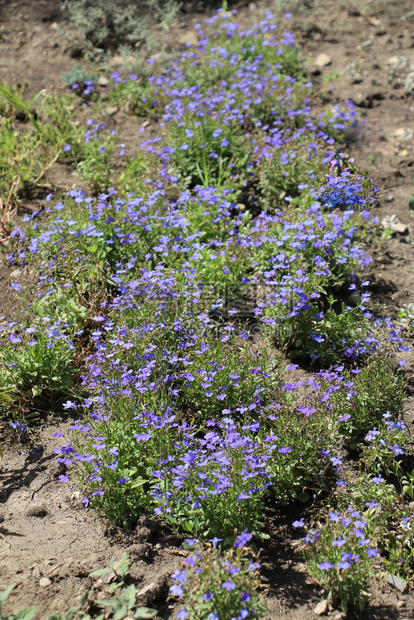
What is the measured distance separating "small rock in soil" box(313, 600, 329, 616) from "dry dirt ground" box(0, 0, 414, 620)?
3cm

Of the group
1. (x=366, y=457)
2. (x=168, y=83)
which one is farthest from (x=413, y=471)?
(x=168, y=83)

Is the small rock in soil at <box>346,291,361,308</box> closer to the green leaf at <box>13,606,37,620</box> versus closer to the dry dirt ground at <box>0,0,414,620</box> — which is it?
the dry dirt ground at <box>0,0,414,620</box>

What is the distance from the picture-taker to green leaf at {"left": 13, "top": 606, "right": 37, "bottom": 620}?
2.39 meters

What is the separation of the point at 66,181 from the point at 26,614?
4.27 m

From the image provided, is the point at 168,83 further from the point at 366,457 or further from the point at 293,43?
the point at 366,457

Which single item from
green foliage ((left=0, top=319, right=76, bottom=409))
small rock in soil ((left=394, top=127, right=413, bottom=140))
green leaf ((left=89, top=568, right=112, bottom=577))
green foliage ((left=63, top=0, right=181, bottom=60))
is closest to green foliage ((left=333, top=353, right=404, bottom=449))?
green leaf ((left=89, top=568, right=112, bottom=577))

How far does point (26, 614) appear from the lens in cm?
240

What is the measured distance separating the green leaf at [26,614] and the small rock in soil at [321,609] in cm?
128

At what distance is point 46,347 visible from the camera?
383 centimetres

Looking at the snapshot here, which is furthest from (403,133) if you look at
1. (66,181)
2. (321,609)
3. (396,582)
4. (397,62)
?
(321,609)

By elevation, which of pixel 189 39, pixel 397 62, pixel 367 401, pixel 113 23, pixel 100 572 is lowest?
pixel 367 401

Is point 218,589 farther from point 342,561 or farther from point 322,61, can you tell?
point 322,61

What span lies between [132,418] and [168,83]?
4794 mm

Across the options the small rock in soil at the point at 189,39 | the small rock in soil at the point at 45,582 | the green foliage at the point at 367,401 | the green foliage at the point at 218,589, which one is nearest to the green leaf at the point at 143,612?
the green foliage at the point at 218,589
